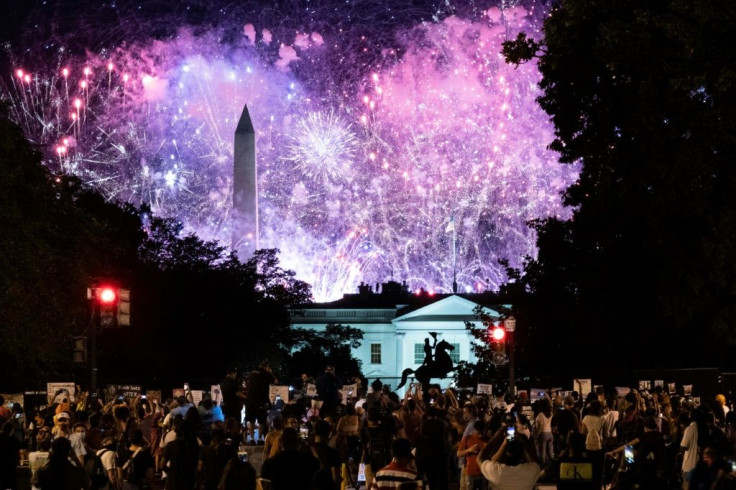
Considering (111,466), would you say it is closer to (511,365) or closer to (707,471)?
(707,471)

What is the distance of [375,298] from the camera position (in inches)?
4626

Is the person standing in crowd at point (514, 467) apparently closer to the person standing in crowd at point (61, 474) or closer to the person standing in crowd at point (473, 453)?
the person standing in crowd at point (473, 453)

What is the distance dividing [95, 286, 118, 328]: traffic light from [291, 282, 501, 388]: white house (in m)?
81.9

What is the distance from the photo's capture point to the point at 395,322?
112 meters

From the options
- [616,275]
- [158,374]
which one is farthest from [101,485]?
[158,374]

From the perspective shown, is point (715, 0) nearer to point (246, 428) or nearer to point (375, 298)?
point (246, 428)

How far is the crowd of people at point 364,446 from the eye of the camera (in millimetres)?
13078

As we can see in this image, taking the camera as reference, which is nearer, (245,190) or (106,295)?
(106,295)

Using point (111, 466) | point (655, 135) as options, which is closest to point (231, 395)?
point (111, 466)

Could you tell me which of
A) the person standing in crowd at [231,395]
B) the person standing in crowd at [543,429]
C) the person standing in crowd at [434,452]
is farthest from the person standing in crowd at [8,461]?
the person standing in crowd at [543,429]

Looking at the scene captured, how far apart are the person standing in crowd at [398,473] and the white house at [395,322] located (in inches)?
3720

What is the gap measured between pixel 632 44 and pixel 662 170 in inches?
135

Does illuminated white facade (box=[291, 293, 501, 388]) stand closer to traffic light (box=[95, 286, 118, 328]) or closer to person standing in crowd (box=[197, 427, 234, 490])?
traffic light (box=[95, 286, 118, 328])

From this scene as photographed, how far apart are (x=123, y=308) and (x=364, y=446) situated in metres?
7.39
